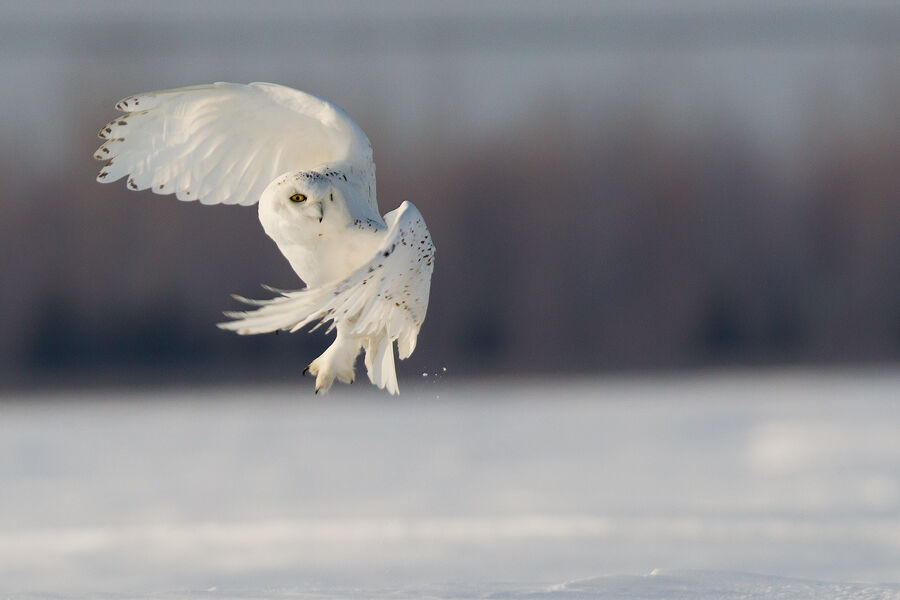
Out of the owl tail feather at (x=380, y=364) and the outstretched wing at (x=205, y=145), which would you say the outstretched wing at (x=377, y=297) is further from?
the outstretched wing at (x=205, y=145)

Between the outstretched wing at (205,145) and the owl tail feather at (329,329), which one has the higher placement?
the outstretched wing at (205,145)

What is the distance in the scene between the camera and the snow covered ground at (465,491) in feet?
20.0

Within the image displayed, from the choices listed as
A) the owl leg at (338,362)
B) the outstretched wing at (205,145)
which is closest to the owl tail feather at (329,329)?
the owl leg at (338,362)

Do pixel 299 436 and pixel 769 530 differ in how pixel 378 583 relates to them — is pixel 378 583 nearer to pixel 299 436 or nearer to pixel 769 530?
pixel 769 530

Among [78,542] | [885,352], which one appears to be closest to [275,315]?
[78,542]

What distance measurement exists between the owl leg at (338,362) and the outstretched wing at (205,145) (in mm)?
643

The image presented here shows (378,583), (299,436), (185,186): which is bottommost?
(378,583)

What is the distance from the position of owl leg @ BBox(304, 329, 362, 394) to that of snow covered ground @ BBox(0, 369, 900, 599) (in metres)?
1.61

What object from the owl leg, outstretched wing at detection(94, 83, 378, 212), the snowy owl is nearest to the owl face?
the snowy owl

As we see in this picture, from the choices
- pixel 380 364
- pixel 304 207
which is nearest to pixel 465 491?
pixel 380 364

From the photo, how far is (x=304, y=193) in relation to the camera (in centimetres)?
337

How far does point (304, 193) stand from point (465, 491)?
18.8ft

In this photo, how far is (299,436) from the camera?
11289mm

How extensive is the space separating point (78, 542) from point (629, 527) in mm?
3449
